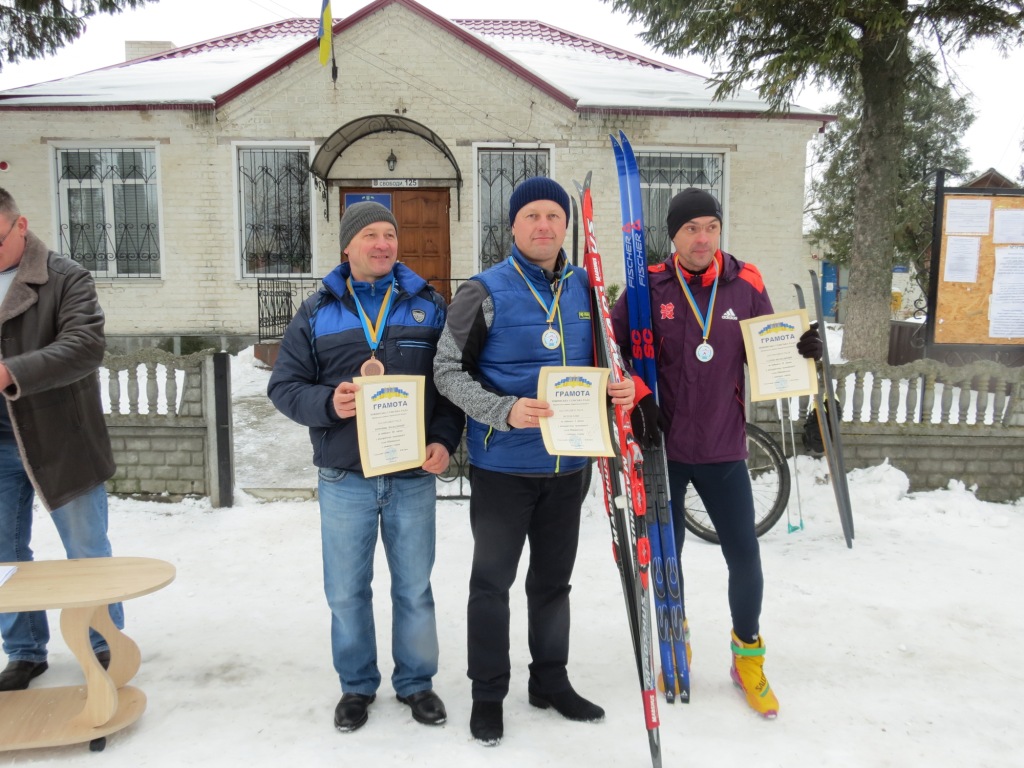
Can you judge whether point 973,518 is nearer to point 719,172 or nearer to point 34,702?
point 34,702

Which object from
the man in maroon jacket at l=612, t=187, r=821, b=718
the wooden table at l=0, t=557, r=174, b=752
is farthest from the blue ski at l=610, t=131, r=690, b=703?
the wooden table at l=0, t=557, r=174, b=752

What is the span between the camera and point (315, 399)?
2.63 metres

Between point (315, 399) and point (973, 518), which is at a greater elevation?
point (315, 399)

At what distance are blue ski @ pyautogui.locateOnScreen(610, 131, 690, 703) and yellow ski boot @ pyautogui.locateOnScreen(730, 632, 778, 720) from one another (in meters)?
0.21

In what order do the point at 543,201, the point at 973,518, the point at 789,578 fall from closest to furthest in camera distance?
1. the point at 543,201
2. the point at 789,578
3. the point at 973,518

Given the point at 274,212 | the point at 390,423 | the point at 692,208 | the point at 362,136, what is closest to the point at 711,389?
the point at 692,208

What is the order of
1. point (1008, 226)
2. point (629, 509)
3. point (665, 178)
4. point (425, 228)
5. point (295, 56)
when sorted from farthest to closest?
point (665, 178), point (425, 228), point (295, 56), point (1008, 226), point (629, 509)

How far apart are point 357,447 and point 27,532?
1.62 metres

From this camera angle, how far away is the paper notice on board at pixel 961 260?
6227 mm

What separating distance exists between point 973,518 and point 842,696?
2.75 metres

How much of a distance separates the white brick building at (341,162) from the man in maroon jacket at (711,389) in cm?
867

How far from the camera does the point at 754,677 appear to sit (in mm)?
2883

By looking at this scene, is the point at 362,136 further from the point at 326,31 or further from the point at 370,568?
the point at 370,568

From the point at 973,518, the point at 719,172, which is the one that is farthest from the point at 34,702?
the point at 719,172
